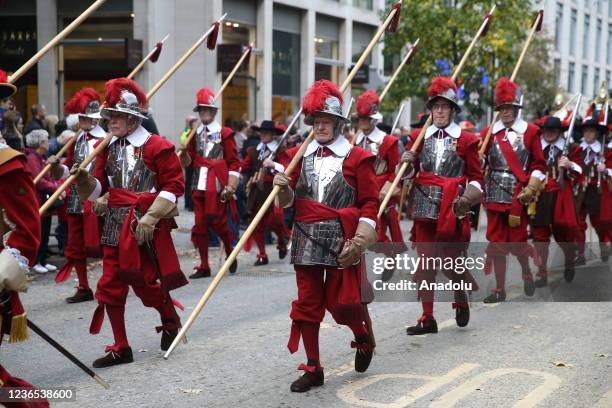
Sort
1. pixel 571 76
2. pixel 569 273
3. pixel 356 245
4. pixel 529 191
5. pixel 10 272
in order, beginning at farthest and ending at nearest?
pixel 571 76 → pixel 569 273 → pixel 529 191 → pixel 356 245 → pixel 10 272

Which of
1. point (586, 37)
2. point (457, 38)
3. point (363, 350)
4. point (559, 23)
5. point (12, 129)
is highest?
point (559, 23)

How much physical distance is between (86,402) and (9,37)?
19673mm

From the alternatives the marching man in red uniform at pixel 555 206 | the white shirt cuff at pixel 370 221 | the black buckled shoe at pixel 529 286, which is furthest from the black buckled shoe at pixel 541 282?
the white shirt cuff at pixel 370 221

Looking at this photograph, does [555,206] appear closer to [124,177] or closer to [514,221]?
[514,221]

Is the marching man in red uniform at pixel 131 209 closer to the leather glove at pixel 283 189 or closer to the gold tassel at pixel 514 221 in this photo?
the leather glove at pixel 283 189

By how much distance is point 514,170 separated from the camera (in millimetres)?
9781

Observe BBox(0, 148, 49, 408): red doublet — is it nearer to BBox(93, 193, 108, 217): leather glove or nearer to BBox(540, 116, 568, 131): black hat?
BBox(93, 193, 108, 217): leather glove

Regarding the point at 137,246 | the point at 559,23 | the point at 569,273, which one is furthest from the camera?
the point at 559,23

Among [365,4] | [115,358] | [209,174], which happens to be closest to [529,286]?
[209,174]

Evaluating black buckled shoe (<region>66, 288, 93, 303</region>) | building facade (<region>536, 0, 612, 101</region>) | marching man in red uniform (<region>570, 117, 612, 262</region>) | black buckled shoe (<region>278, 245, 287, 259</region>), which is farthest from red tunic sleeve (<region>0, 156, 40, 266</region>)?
building facade (<region>536, 0, 612, 101</region>)

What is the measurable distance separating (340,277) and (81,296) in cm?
426

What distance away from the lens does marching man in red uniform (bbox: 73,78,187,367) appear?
6.80 m

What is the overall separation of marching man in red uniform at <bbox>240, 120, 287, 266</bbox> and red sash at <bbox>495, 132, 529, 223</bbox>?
10.7ft

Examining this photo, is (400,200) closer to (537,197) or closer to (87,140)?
(537,197)
